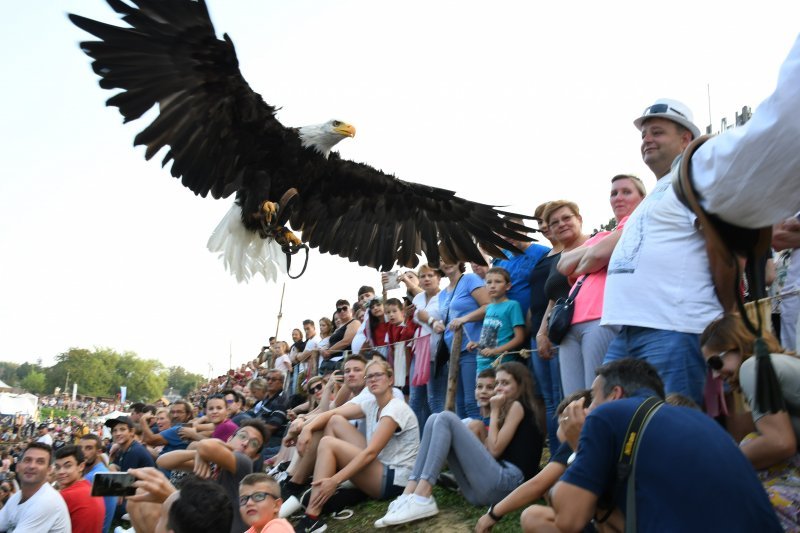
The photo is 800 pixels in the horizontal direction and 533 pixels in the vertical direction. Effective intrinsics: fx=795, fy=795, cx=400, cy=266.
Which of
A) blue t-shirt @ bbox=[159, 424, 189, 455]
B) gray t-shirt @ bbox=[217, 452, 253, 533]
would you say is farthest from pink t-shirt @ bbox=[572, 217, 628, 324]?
blue t-shirt @ bbox=[159, 424, 189, 455]

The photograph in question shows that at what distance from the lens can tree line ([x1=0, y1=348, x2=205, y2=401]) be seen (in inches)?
4606

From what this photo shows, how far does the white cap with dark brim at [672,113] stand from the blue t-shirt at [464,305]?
3121 millimetres

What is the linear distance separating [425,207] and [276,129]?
70.8 inches

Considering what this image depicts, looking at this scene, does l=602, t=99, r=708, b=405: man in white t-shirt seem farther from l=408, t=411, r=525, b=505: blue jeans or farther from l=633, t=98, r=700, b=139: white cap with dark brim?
l=408, t=411, r=525, b=505: blue jeans

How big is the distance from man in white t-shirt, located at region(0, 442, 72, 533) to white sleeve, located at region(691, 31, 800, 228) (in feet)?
20.3

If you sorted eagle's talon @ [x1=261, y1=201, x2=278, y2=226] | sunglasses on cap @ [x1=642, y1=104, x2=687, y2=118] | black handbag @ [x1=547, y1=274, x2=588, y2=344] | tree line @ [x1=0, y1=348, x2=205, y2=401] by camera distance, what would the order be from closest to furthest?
sunglasses on cap @ [x1=642, y1=104, x2=687, y2=118], black handbag @ [x1=547, y1=274, x2=588, y2=344], eagle's talon @ [x1=261, y1=201, x2=278, y2=226], tree line @ [x1=0, y1=348, x2=205, y2=401]

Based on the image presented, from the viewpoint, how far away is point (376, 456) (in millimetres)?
5871

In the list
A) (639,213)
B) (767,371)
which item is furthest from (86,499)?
(767,371)

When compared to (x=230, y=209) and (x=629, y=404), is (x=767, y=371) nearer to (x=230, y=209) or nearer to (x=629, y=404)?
(x=629, y=404)

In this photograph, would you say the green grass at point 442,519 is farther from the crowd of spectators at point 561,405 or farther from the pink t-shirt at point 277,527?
the pink t-shirt at point 277,527

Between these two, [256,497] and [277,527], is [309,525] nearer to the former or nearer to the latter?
[256,497]

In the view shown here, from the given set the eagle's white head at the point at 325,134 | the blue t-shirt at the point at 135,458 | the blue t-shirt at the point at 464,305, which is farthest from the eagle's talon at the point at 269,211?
the blue t-shirt at the point at 135,458

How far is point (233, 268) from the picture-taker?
837cm

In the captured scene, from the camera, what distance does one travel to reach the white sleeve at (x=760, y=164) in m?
1.27
